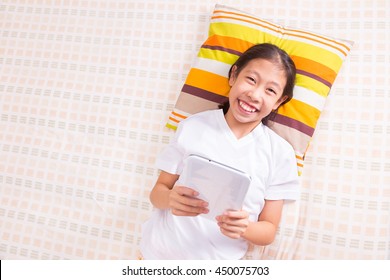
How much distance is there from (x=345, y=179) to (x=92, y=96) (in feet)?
2.72

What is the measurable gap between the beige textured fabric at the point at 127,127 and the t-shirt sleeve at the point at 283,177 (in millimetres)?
68

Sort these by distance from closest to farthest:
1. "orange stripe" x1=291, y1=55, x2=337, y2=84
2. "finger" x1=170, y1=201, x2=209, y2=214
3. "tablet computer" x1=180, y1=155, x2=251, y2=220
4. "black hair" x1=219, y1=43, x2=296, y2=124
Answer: "tablet computer" x1=180, y1=155, x2=251, y2=220 → "finger" x1=170, y1=201, x2=209, y2=214 → "black hair" x1=219, y1=43, x2=296, y2=124 → "orange stripe" x1=291, y1=55, x2=337, y2=84

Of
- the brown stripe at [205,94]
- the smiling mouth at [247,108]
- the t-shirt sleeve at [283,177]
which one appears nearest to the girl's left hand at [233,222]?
the t-shirt sleeve at [283,177]

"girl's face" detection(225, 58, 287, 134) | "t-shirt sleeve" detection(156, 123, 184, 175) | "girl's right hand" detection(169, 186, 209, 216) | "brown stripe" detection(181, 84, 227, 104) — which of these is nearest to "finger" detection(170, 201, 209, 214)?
"girl's right hand" detection(169, 186, 209, 216)

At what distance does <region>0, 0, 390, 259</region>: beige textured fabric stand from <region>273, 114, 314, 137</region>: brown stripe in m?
0.06

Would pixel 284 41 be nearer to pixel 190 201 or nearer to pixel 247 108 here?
pixel 247 108

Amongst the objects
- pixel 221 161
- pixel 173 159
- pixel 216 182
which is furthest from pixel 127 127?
pixel 216 182

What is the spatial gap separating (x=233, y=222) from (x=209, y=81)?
454 millimetres

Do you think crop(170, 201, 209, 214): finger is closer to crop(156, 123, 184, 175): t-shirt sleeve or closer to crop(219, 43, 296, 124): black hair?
crop(156, 123, 184, 175): t-shirt sleeve

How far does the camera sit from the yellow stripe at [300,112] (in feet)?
3.88

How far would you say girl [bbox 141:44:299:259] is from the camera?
108 cm

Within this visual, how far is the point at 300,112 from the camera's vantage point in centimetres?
119

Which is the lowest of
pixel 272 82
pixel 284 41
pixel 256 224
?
pixel 256 224

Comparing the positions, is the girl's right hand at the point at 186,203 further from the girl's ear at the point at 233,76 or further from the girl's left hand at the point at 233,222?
the girl's ear at the point at 233,76
